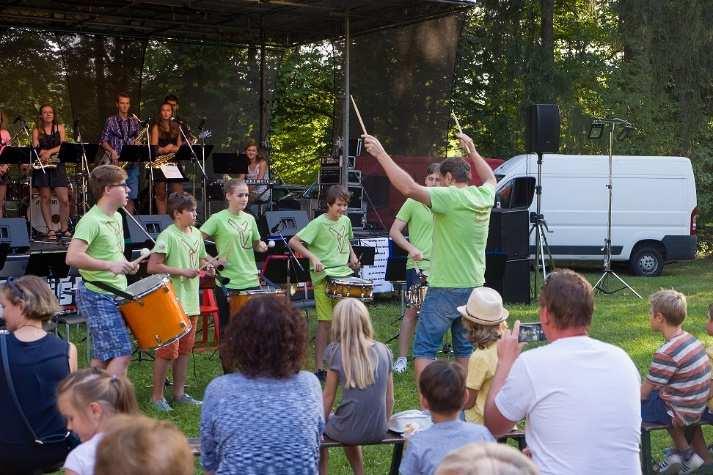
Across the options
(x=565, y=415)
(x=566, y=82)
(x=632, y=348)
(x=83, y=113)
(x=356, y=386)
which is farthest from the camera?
(x=566, y=82)

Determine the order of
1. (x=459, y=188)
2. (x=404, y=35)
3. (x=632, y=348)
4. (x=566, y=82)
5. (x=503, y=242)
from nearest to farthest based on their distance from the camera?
(x=459, y=188)
(x=632, y=348)
(x=503, y=242)
(x=404, y=35)
(x=566, y=82)

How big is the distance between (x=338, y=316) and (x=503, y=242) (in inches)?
322

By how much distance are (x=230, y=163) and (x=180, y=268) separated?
8.05 m

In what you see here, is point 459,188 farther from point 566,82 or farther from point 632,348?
point 566,82

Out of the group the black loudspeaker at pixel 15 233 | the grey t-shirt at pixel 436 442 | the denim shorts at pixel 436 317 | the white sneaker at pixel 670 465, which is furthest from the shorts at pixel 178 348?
the black loudspeaker at pixel 15 233

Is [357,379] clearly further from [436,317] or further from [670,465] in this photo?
[670,465]

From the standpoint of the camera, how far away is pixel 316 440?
11.7 ft

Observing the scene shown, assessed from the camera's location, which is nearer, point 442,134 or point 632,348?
point 632,348

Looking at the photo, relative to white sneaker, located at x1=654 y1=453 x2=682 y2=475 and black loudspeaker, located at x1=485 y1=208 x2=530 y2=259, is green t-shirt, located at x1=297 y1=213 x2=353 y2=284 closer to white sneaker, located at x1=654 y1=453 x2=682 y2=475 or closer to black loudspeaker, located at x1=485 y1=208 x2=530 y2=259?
white sneaker, located at x1=654 y1=453 x2=682 y2=475

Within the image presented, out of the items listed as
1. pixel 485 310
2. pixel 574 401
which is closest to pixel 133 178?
pixel 485 310

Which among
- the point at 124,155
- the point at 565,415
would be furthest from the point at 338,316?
the point at 124,155

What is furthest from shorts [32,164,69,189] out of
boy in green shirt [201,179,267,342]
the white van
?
the white van

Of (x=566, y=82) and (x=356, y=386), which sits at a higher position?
(x=566, y=82)

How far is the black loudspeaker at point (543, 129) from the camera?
1363 centimetres
